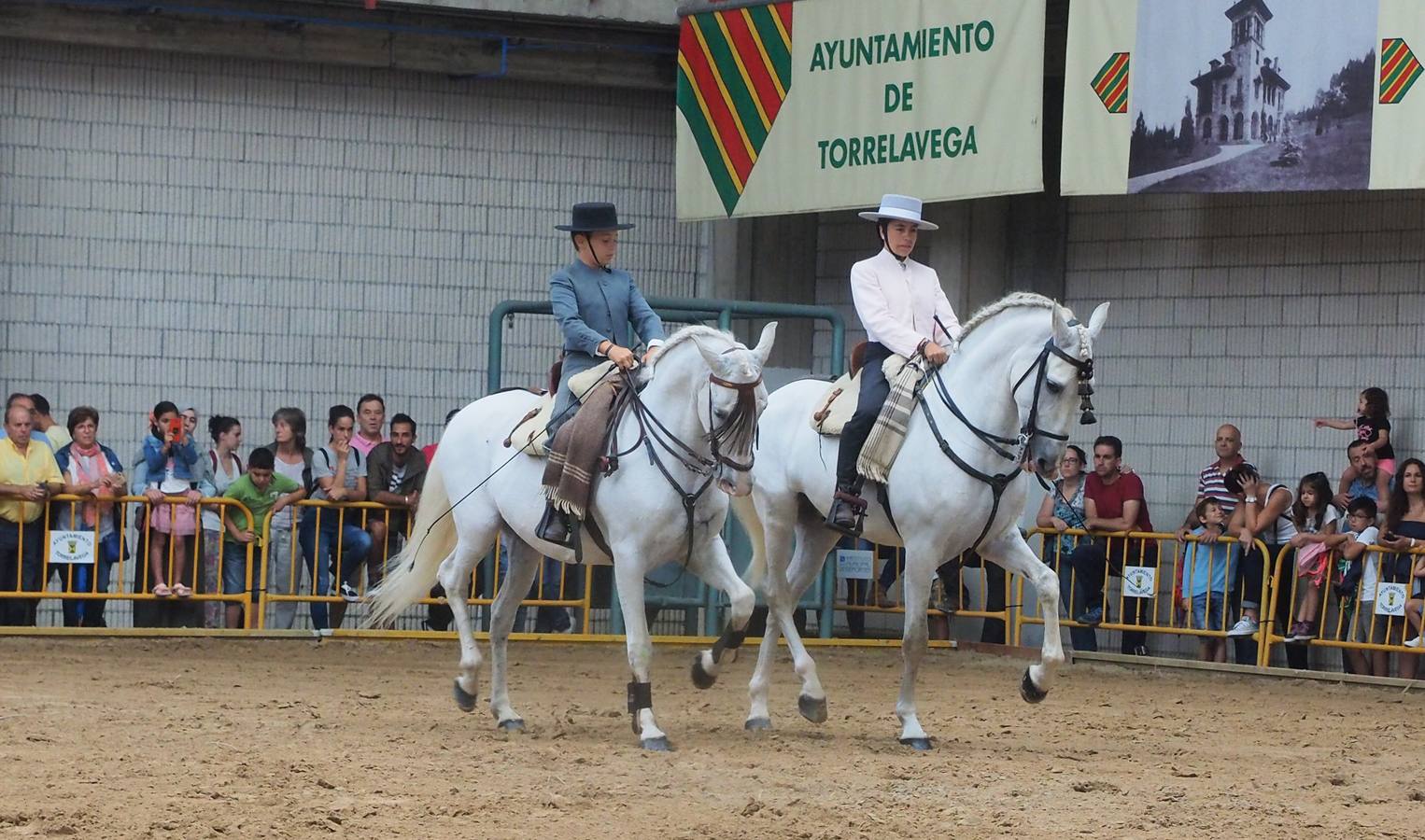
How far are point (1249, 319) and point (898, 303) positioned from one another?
6.71 m

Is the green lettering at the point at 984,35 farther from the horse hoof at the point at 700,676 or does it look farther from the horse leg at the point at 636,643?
the horse leg at the point at 636,643

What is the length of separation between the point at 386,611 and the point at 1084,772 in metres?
4.16

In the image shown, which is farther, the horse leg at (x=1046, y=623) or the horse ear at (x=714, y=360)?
the horse leg at (x=1046, y=623)

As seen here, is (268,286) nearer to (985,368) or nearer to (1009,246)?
(1009,246)

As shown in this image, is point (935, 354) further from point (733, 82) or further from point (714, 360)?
point (733, 82)

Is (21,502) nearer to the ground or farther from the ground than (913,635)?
farther from the ground

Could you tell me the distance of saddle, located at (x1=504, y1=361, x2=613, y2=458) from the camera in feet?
33.0

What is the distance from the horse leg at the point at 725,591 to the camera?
9617 millimetres

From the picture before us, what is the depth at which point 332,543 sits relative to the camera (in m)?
15.2

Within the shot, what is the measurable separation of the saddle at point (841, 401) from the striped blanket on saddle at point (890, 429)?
0.66 feet

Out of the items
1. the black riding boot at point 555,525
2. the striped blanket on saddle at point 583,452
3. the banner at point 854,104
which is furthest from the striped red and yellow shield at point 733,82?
the black riding boot at point 555,525

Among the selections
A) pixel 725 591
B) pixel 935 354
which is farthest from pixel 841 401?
pixel 725 591

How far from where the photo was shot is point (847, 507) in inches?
403

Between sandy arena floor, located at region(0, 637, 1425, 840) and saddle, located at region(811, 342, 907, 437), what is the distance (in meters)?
1.60
